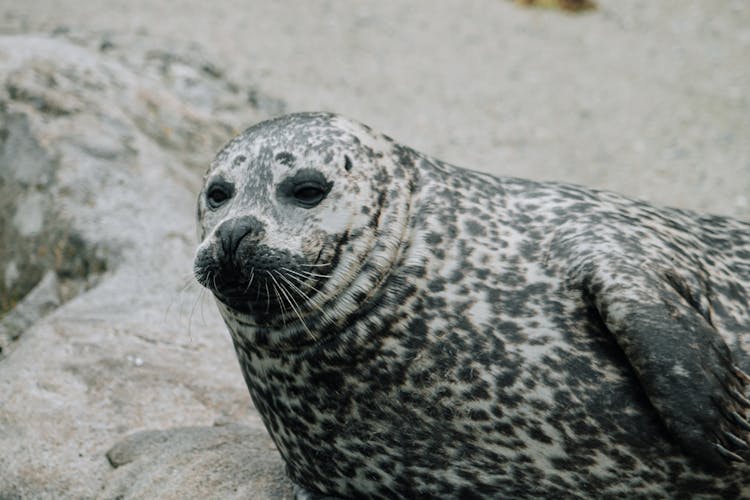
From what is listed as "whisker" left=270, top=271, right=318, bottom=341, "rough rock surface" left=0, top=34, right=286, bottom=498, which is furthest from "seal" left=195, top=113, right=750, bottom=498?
"rough rock surface" left=0, top=34, right=286, bottom=498

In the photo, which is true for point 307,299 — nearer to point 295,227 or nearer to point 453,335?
point 295,227

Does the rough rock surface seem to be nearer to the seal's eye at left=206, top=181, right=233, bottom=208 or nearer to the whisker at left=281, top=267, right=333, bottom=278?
the whisker at left=281, top=267, right=333, bottom=278

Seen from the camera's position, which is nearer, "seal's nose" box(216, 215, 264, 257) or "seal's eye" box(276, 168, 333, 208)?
"seal's nose" box(216, 215, 264, 257)

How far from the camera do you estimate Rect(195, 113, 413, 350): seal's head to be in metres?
3.38

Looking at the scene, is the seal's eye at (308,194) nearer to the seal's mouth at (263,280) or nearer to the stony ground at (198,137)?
the seal's mouth at (263,280)

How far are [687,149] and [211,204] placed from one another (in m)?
7.00

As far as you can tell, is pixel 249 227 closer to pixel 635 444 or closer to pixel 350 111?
pixel 635 444

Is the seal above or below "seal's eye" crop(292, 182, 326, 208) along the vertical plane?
below

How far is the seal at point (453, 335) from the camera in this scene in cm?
332

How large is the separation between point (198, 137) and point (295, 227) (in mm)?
4459

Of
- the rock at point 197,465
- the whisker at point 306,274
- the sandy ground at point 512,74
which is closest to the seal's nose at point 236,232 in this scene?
the whisker at point 306,274

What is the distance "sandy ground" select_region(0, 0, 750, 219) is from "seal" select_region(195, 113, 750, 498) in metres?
5.37

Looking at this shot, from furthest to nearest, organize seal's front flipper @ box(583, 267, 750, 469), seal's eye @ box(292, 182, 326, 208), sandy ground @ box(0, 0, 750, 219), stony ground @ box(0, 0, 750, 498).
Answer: sandy ground @ box(0, 0, 750, 219) → stony ground @ box(0, 0, 750, 498) → seal's eye @ box(292, 182, 326, 208) → seal's front flipper @ box(583, 267, 750, 469)

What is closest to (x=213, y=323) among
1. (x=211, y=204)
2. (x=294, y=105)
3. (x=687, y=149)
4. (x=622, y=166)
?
(x=211, y=204)
